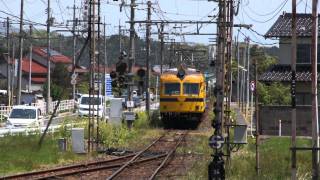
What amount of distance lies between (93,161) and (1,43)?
8592 cm

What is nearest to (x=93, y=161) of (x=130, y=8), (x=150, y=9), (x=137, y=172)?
(x=137, y=172)

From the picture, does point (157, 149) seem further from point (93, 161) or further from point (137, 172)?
point (137, 172)

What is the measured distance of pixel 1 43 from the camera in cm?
10619

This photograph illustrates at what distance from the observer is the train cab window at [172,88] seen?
1582 inches

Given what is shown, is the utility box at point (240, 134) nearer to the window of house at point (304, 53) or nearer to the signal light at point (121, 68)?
the signal light at point (121, 68)

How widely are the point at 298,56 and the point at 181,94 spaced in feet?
34.4

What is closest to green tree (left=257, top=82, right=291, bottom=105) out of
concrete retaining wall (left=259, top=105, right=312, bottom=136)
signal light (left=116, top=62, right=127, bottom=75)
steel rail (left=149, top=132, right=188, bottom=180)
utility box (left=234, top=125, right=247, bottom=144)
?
concrete retaining wall (left=259, top=105, right=312, bottom=136)

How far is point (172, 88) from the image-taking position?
1588 inches

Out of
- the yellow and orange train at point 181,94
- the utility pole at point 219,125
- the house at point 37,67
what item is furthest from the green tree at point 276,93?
the house at point 37,67

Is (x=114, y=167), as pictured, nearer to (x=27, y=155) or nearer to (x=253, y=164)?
(x=27, y=155)

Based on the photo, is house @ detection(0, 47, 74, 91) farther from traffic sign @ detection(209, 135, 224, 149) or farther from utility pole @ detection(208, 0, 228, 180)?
traffic sign @ detection(209, 135, 224, 149)

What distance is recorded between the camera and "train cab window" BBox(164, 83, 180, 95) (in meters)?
40.2

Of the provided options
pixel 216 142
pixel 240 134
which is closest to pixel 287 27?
pixel 240 134

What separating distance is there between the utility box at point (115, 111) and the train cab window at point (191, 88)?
5.85 metres
